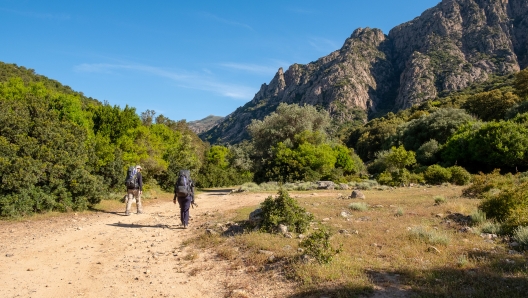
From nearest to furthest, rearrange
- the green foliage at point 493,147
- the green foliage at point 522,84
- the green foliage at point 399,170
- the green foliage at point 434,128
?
1. the green foliage at point 399,170
2. the green foliage at point 493,147
3. the green foliage at point 434,128
4. the green foliage at point 522,84

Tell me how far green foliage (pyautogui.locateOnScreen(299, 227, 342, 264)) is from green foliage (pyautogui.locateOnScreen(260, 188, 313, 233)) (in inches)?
80.7

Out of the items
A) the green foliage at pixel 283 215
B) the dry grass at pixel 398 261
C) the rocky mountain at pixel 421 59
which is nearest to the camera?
the dry grass at pixel 398 261

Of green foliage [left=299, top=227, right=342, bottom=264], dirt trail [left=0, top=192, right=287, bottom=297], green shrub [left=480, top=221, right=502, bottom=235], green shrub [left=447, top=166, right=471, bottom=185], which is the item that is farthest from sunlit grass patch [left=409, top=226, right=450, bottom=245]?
green shrub [left=447, top=166, right=471, bottom=185]

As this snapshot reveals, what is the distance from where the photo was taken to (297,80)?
184875mm

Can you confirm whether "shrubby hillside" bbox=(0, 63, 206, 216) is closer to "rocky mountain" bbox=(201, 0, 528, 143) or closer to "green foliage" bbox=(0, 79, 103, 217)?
"green foliage" bbox=(0, 79, 103, 217)

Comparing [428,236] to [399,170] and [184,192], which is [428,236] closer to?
[184,192]

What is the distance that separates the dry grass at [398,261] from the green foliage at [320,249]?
156 millimetres

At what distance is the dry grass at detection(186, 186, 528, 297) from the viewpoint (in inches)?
181

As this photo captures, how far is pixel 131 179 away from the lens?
41.5 feet

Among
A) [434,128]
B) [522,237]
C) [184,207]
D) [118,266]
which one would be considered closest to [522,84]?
[434,128]

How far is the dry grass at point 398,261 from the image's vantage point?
4.60 metres

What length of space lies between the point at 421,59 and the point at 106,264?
5517 inches

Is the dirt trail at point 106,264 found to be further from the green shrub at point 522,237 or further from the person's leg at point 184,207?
the green shrub at point 522,237

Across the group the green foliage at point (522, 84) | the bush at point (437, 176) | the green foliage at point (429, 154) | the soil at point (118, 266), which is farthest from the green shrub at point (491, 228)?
the green foliage at point (522, 84)
